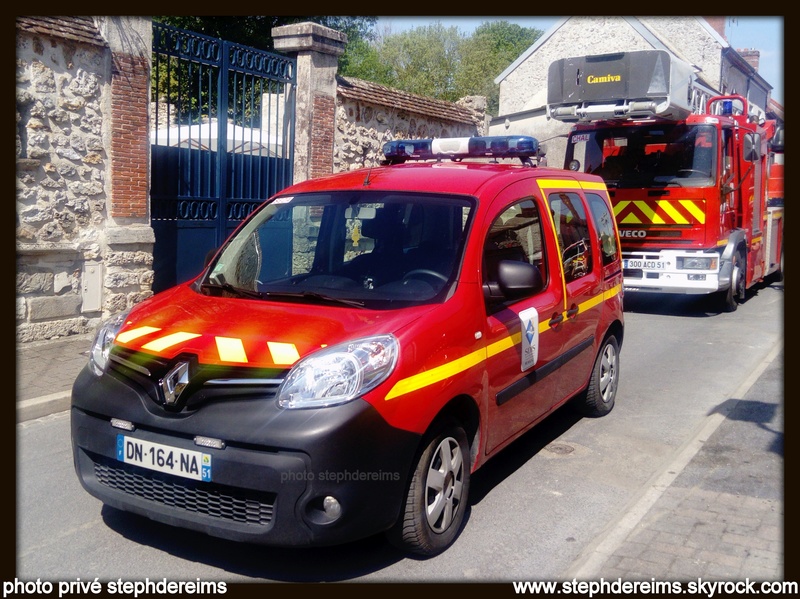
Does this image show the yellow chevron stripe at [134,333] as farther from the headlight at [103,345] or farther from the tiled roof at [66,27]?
the tiled roof at [66,27]

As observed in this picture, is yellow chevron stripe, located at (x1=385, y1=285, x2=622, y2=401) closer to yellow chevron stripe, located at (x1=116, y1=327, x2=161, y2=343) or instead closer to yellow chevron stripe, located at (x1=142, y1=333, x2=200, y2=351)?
yellow chevron stripe, located at (x1=142, y1=333, x2=200, y2=351)

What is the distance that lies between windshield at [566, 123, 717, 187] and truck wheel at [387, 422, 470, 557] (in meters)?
8.56

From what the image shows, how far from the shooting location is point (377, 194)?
16.6ft

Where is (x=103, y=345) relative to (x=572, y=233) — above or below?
below

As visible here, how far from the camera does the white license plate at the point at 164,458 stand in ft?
12.0

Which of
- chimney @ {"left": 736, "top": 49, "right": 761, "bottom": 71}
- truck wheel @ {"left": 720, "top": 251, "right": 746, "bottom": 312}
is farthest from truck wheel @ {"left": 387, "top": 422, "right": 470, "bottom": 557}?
chimney @ {"left": 736, "top": 49, "right": 761, "bottom": 71}

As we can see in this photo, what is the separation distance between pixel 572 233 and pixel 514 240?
99 cm

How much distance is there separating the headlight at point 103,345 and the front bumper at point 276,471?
442mm

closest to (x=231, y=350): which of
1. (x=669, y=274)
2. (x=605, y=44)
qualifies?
(x=669, y=274)

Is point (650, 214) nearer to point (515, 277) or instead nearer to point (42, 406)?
point (515, 277)

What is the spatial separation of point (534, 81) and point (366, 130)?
22.9 m

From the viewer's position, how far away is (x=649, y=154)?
39.2 ft

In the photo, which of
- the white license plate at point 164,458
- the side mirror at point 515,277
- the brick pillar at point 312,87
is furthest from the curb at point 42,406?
the brick pillar at point 312,87

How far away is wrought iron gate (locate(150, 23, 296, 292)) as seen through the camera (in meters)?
9.93
